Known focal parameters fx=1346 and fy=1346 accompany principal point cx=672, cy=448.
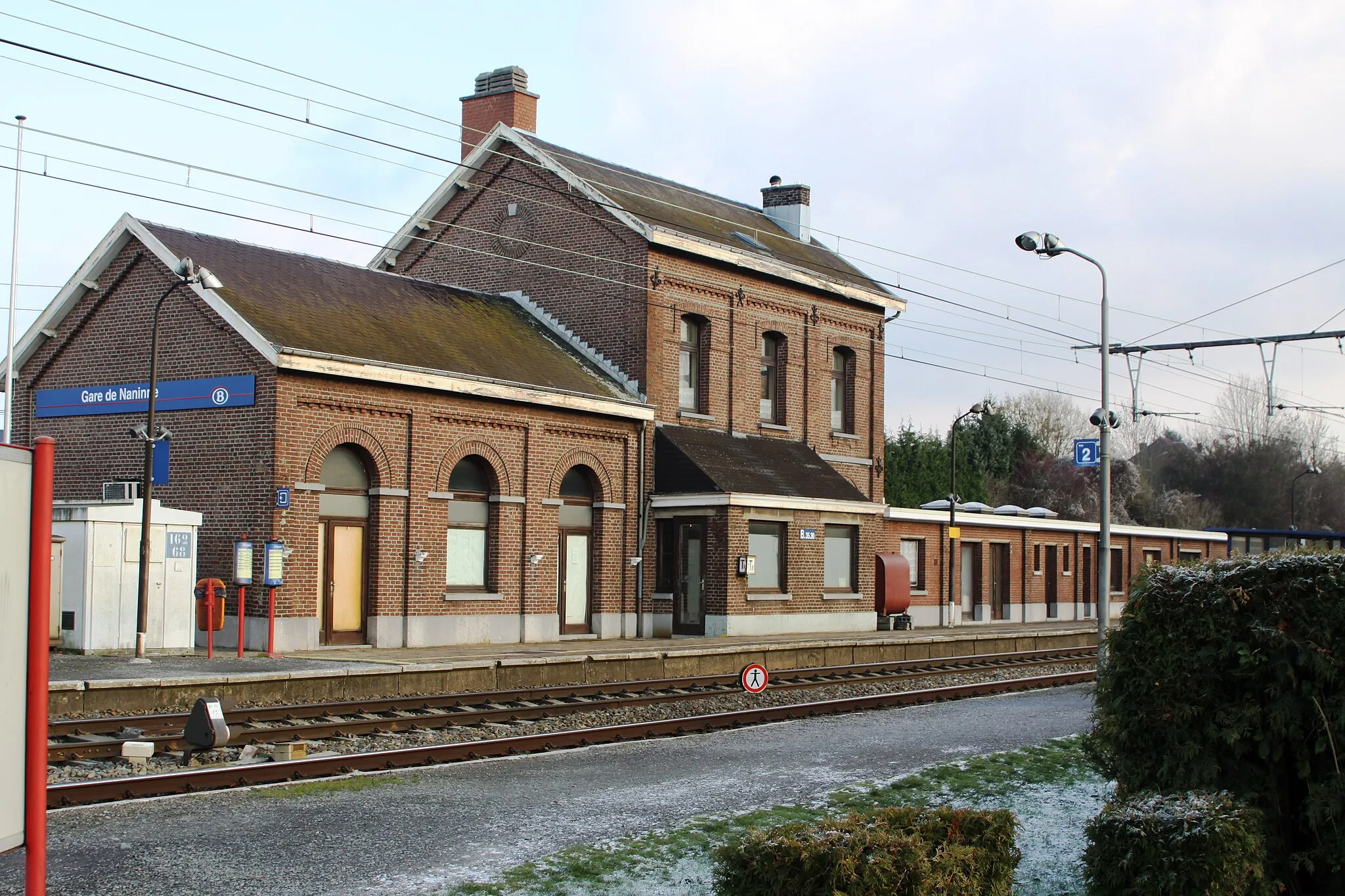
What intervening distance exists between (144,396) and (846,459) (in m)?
17.8

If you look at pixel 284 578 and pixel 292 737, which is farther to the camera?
pixel 284 578

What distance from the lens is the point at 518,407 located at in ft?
83.8

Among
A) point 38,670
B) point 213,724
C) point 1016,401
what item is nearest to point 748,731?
point 213,724

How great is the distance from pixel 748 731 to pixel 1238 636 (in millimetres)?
9544

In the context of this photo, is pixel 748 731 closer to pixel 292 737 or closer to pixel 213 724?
pixel 292 737

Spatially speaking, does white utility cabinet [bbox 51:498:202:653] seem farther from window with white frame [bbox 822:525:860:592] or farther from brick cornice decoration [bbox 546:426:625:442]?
window with white frame [bbox 822:525:860:592]

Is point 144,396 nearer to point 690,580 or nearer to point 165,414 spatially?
point 165,414

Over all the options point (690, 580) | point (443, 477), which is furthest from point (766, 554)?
point (443, 477)

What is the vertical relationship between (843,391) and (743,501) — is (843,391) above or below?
above

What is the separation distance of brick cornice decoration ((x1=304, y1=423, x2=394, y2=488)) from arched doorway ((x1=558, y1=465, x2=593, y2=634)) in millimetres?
4750

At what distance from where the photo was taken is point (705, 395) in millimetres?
30734

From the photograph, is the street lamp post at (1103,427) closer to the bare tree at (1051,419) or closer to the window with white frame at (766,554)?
the window with white frame at (766,554)

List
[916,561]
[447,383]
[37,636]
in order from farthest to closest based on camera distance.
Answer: [916,561]
[447,383]
[37,636]

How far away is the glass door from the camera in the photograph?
28453mm
